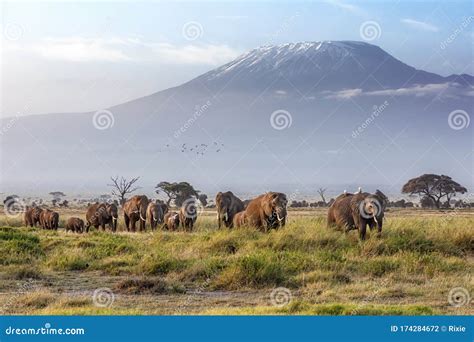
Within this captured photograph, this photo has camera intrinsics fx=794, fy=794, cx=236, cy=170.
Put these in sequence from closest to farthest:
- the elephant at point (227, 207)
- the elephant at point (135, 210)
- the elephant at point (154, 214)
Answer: the elephant at point (227, 207) < the elephant at point (154, 214) < the elephant at point (135, 210)

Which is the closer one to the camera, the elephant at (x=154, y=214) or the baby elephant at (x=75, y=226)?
the elephant at (x=154, y=214)

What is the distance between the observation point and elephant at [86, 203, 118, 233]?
3128 centimetres

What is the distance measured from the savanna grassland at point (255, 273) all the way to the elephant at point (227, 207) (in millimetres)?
4130

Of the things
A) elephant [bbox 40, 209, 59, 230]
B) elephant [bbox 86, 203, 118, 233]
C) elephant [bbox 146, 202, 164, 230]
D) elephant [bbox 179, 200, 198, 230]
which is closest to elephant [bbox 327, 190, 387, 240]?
elephant [bbox 179, 200, 198, 230]

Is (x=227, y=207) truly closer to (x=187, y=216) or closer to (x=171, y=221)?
(x=187, y=216)

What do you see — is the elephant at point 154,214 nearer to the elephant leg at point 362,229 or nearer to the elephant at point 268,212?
the elephant at point 268,212

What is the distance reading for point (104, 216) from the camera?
1240 inches

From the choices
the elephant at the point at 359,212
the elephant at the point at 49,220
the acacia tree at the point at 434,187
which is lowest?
the elephant at the point at 49,220

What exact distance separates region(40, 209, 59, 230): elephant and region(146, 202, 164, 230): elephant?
6597 mm

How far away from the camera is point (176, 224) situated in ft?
93.3

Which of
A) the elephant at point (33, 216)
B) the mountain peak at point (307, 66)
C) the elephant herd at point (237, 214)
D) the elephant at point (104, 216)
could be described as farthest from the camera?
the mountain peak at point (307, 66)

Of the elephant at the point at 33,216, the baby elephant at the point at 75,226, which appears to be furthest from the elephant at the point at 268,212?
the elephant at the point at 33,216

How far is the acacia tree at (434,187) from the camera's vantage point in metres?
59.9

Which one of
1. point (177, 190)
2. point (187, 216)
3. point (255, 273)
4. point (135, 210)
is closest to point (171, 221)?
point (187, 216)
